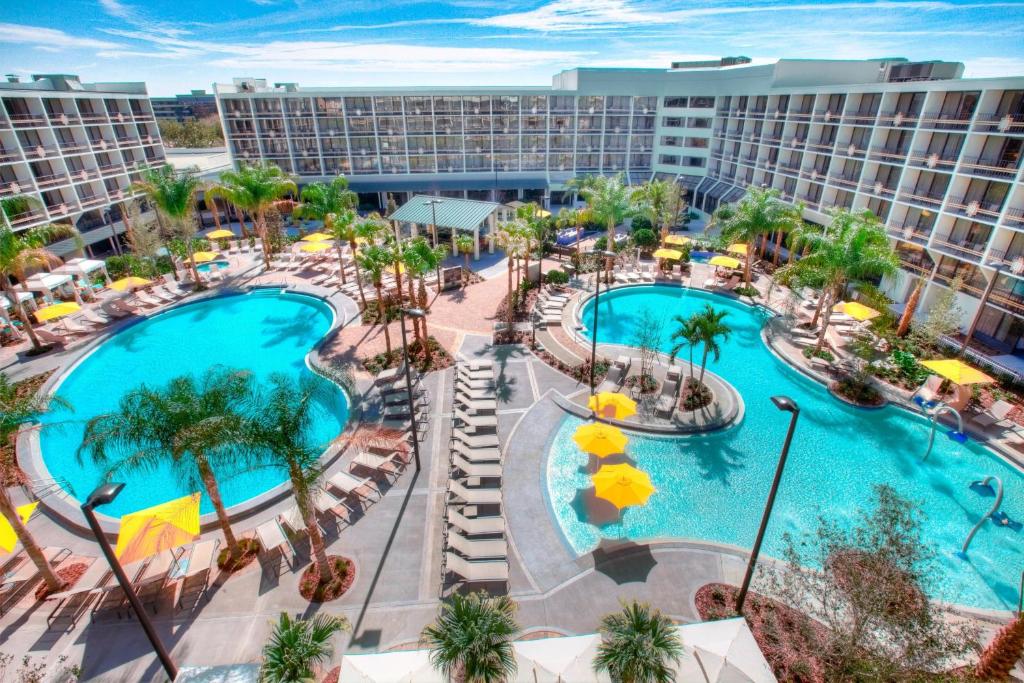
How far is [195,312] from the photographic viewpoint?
115 ft

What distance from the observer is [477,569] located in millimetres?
14953

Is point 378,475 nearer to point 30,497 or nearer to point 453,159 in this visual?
point 30,497

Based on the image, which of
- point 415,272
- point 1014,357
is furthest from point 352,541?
point 1014,357

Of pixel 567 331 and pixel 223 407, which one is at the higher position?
pixel 223 407

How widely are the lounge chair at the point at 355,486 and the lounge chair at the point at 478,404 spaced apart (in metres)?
5.33

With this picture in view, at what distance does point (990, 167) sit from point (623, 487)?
29843 millimetres

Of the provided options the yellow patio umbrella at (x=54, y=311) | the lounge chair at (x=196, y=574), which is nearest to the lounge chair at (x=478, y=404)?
the lounge chair at (x=196, y=574)

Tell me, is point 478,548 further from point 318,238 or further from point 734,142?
point 734,142

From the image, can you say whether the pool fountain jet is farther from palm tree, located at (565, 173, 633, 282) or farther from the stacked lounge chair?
palm tree, located at (565, 173, 633, 282)

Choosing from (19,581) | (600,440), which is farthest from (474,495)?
(19,581)

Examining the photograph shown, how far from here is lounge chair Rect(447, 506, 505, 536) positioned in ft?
53.2

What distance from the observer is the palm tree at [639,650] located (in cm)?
1022

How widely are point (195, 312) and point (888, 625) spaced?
3961 cm

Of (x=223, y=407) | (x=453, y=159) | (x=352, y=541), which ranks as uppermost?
(x=453, y=159)
